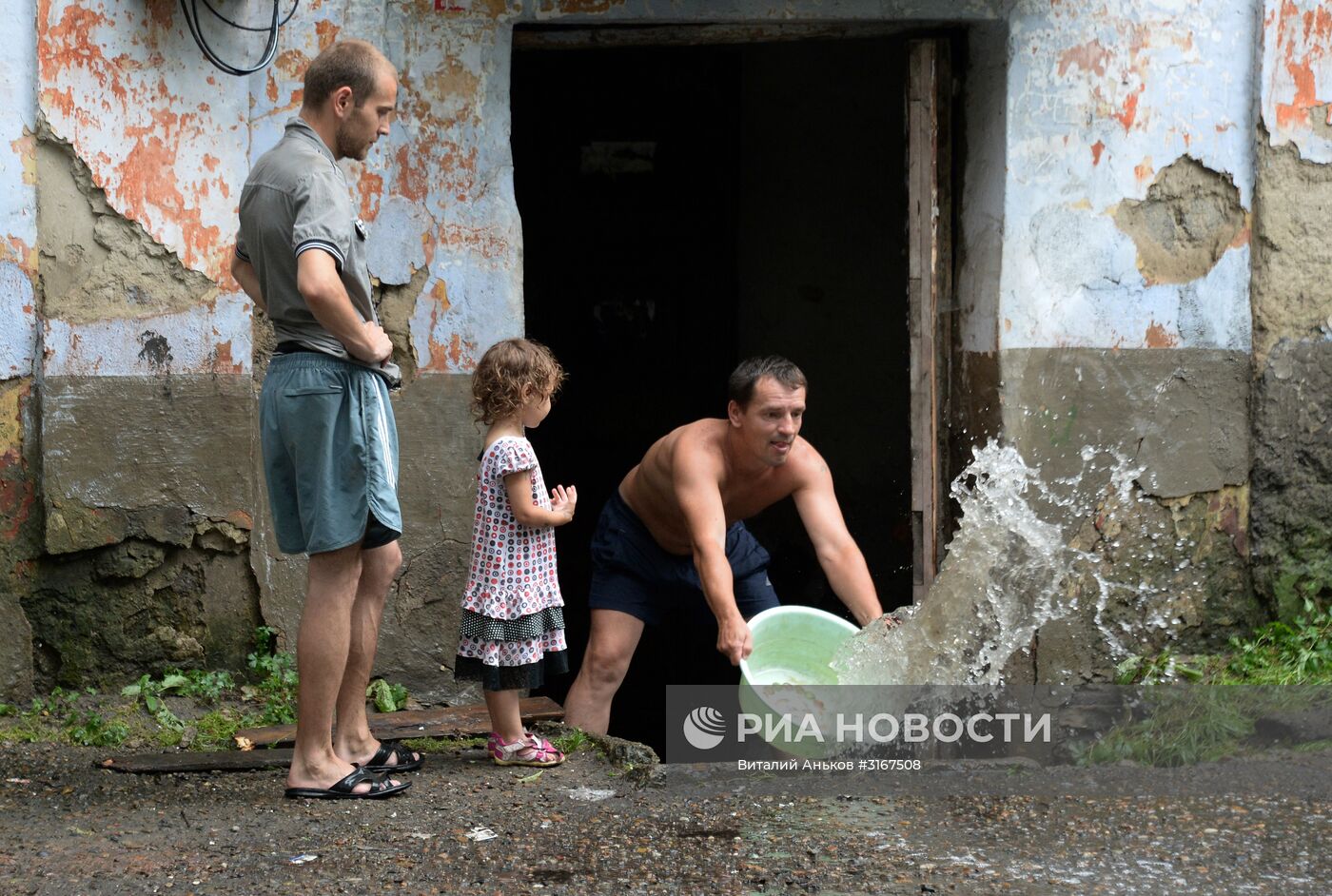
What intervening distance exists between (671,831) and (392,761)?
100 centimetres

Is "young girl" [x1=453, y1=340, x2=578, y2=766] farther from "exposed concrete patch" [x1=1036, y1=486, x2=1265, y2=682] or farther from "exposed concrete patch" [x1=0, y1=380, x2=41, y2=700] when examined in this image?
"exposed concrete patch" [x1=1036, y1=486, x2=1265, y2=682]

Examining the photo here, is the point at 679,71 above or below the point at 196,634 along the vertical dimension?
above

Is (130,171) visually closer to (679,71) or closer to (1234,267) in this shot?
(1234,267)

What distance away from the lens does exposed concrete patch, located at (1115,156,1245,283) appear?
5.32 meters

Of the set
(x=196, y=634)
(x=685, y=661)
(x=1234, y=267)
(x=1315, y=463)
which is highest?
(x=1234, y=267)

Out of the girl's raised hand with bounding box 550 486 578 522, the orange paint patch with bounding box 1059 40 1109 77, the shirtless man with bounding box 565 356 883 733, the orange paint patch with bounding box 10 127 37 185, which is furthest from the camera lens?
the orange paint patch with bounding box 1059 40 1109 77

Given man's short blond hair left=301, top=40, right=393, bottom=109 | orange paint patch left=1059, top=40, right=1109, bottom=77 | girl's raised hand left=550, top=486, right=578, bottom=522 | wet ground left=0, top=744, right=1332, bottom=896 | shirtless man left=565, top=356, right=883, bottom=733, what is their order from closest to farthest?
wet ground left=0, top=744, right=1332, bottom=896
man's short blond hair left=301, top=40, right=393, bottom=109
girl's raised hand left=550, top=486, right=578, bottom=522
shirtless man left=565, top=356, right=883, bottom=733
orange paint patch left=1059, top=40, right=1109, bottom=77

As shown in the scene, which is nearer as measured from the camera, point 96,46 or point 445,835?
point 445,835

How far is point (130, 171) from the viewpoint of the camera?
4684 millimetres

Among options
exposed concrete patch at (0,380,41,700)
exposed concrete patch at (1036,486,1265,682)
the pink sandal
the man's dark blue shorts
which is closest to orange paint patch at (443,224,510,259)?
the man's dark blue shorts

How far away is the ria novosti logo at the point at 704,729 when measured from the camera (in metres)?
4.68

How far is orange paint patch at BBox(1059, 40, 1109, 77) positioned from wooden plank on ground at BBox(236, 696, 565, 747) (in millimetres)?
3146

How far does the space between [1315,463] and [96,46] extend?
4.93 m

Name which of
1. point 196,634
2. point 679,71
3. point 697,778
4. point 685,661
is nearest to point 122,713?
point 196,634
